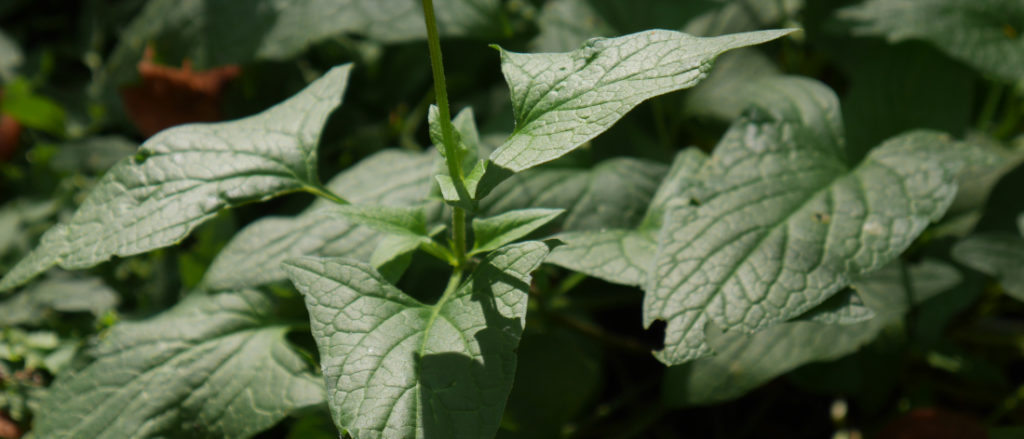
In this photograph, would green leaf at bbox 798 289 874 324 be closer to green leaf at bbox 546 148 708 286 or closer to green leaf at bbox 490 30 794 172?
green leaf at bbox 546 148 708 286

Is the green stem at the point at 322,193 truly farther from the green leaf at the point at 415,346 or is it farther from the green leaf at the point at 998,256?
the green leaf at the point at 998,256

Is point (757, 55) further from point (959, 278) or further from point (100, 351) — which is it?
point (100, 351)

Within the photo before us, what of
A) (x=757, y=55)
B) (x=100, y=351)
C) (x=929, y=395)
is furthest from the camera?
(x=757, y=55)

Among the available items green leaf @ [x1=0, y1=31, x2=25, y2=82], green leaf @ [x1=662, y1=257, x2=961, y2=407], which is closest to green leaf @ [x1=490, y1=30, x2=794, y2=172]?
green leaf @ [x1=662, y1=257, x2=961, y2=407]

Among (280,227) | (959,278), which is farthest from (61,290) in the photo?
(959,278)

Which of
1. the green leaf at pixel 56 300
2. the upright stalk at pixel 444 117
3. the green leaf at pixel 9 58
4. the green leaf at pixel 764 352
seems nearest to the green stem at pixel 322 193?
the upright stalk at pixel 444 117
